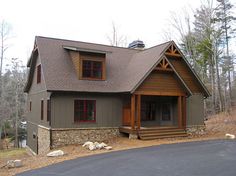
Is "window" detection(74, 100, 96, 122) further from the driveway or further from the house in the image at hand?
the driveway

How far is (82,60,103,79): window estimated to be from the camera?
17.0m

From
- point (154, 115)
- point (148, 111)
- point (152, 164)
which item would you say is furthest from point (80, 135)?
point (152, 164)

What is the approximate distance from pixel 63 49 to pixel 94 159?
9791 millimetres

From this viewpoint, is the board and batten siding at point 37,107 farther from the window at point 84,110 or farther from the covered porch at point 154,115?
the covered porch at point 154,115

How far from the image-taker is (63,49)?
1802 cm

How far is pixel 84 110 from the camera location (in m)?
16.2

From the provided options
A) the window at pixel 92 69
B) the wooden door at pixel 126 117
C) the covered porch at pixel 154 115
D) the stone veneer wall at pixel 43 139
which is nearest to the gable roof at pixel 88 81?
the window at pixel 92 69

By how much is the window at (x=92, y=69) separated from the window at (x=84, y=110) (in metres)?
1.89

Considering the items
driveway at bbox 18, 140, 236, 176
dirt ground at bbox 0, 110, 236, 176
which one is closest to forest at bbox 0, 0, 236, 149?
dirt ground at bbox 0, 110, 236, 176

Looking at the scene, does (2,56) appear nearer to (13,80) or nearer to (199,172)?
(13,80)

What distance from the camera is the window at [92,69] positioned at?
55.8ft

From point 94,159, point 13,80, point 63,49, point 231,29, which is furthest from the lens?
point 13,80

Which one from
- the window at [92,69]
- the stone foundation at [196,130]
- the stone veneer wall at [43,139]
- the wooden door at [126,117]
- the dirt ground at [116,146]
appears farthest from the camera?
the stone foundation at [196,130]

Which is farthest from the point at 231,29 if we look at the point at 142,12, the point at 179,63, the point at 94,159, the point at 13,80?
the point at 13,80
